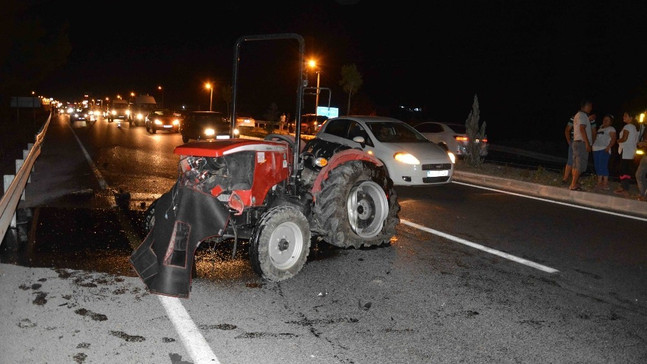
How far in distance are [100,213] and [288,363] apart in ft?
20.4

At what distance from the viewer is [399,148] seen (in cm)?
1253

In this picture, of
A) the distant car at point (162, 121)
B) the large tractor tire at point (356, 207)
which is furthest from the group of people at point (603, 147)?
the distant car at point (162, 121)

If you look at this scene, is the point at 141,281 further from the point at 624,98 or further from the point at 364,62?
the point at 364,62

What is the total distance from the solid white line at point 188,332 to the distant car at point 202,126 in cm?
1998

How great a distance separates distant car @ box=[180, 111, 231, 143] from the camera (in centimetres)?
2531

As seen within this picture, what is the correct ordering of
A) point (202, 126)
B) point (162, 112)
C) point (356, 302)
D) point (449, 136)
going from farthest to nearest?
point (162, 112), point (202, 126), point (449, 136), point (356, 302)

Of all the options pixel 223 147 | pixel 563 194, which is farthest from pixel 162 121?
pixel 223 147

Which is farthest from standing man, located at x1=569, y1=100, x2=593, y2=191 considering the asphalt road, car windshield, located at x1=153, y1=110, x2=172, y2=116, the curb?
car windshield, located at x1=153, y1=110, x2=172, y2=116

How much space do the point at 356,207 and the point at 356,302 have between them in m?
2.27

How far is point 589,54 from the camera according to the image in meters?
44.2

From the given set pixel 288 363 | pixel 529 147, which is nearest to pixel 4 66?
pixel 529 147

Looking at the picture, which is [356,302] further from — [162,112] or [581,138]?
[162,112]

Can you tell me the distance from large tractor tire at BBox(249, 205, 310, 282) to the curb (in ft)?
25.3

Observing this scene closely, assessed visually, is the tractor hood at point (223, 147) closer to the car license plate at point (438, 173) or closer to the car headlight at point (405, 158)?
the car headlight at point (405, 158)
